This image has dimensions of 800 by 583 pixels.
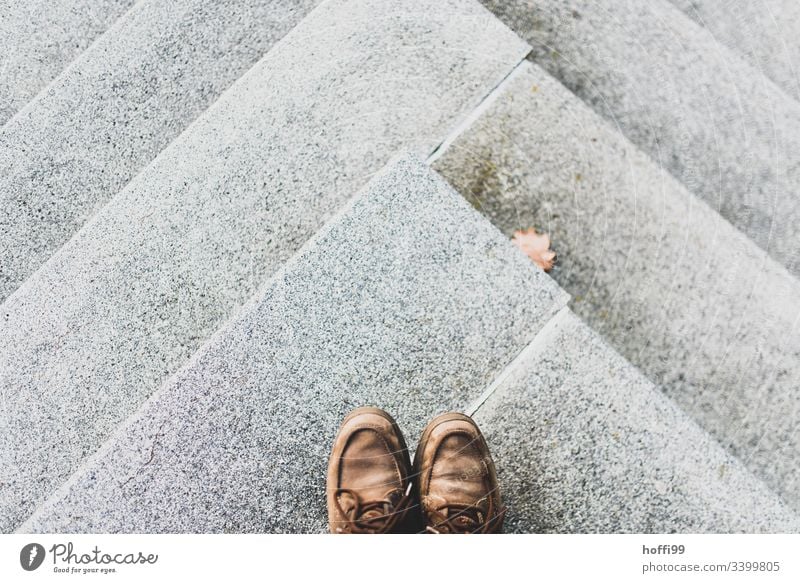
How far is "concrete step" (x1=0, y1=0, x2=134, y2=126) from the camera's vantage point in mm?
2225

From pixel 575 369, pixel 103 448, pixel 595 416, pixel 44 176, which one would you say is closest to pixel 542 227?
pixel 575 369

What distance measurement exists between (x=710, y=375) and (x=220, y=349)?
1.60 m

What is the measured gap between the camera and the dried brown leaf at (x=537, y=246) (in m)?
1.92

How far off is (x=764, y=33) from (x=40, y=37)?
293 cm

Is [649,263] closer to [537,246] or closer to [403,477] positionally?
[537,246]

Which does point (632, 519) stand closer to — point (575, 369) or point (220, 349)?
point (575, 369)

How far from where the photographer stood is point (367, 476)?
1599 mm

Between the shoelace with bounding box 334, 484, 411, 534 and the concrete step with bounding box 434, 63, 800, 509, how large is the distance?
889 mm

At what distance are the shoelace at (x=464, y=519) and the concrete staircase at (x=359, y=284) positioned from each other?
3.1 inches

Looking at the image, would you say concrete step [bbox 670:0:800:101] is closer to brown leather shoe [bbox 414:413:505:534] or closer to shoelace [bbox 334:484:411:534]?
brown leather shoe [bbox 414:413:505:534]

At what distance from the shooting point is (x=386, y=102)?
189cm
